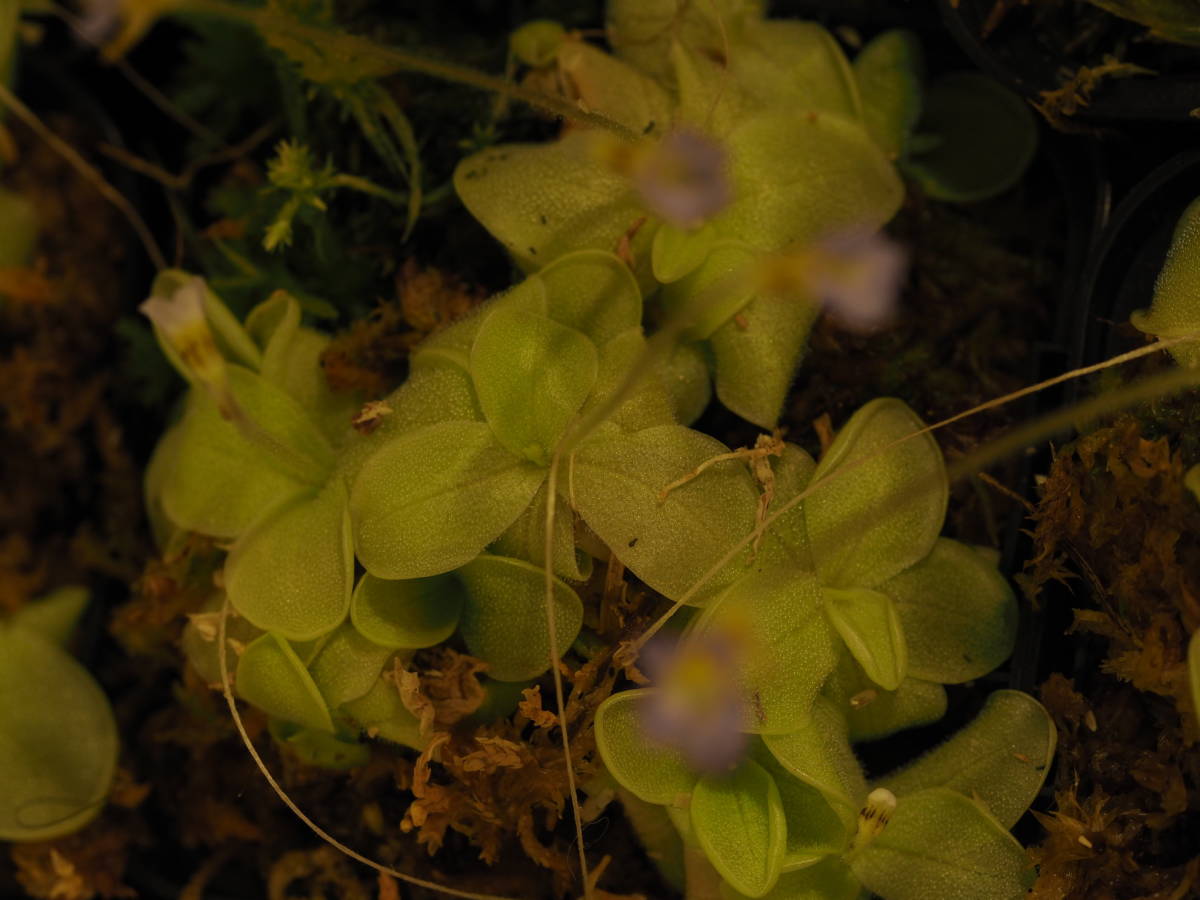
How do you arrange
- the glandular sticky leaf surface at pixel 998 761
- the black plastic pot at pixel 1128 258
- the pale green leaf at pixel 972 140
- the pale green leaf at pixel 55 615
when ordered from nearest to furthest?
the glandular sticky leaf surface at pixel 998 761, the black plastic pot at pixel 1128 258, the pale green leaf at pixel 972 140, the pale green leaf at pixel 55 615

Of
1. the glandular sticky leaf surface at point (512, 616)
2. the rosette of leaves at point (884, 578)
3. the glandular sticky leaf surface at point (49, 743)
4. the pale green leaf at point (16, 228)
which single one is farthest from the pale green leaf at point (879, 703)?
the pale green leaf at point (16, 228)

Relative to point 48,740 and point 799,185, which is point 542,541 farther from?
point 48,740

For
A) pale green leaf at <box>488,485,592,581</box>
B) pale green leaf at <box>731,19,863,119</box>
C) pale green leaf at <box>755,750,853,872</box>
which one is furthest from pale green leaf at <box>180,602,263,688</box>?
pale green leaf at <box>731,19,863,119</box>

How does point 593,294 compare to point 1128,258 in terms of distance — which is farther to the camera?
point 1128,258

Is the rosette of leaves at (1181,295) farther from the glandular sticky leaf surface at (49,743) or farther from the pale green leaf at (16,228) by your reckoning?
the pale green leaf at (16,228)

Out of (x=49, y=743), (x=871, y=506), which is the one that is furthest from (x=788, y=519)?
(x=49, y=743)

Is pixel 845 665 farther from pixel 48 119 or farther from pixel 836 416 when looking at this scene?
pixel 48 119
